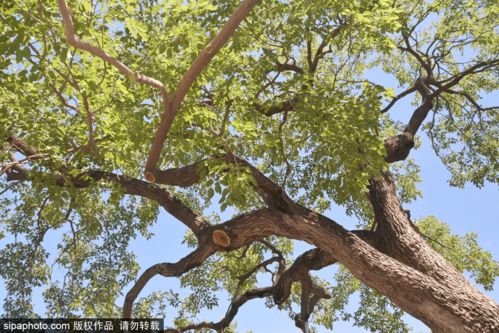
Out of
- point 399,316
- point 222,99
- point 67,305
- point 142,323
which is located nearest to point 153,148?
point 222,99

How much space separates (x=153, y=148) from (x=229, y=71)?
5.68 ft

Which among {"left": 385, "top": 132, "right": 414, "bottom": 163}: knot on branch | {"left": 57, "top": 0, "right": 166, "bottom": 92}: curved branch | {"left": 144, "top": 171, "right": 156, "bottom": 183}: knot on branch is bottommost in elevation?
{"left": 57, "top": 0, "right": 166, "bottom": 92}: curved branch

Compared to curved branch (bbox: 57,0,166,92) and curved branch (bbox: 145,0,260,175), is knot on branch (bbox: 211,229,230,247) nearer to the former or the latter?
curved branch (bbox: 145,0,260,175)

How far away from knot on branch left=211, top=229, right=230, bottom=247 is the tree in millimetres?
39

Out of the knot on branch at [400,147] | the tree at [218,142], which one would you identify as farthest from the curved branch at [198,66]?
the knot on branch at [400,147]

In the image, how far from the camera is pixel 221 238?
8453mm

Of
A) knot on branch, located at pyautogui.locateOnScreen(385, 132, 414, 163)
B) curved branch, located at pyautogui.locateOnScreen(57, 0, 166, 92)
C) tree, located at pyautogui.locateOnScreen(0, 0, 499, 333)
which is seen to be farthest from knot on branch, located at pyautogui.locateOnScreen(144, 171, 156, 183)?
knot on branch, located at pyautogui.locateOnScreen(385, 132, 414, 163)

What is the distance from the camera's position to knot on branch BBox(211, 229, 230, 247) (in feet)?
27.6

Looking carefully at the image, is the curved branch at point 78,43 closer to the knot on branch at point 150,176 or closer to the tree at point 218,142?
the tree at point 218,142

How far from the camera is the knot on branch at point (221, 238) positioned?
8414 millimetres

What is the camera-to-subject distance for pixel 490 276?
35.8ft

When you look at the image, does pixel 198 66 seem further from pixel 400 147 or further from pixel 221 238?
pixel 400 147

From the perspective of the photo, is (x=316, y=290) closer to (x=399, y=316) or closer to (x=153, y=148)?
(x=399, y=316)

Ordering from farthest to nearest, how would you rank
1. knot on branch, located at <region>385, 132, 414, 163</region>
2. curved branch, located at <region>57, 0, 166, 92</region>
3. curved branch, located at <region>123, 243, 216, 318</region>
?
1. knot on branch, located at <region>385, 132, 414, 163</region>
2. curved branch, located at <region>123, 243, 216, 318</region>
3. curved branch, located at <region>57, 0, 166, 92</region>
